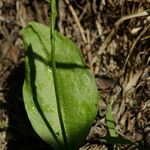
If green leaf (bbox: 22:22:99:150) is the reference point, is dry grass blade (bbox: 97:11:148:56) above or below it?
above

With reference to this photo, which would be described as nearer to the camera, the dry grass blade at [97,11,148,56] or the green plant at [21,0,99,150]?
the green plant at [21,0,99,150]

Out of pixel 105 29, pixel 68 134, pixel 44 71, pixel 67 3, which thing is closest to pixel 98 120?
pixel 68 134

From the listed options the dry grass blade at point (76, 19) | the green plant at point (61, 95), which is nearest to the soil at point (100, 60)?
the dry grass blade at point (76, 19)

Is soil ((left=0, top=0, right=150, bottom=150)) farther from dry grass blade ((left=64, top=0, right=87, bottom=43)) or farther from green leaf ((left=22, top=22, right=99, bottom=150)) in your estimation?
green leaf ((left=22, top=22, right=99, bottom=150))

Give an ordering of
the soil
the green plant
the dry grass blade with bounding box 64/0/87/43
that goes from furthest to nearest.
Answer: the dry grass blade with bounding box 64/0/87/43 < the soil < the green plant

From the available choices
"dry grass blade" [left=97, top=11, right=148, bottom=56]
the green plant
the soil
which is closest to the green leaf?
the green plant

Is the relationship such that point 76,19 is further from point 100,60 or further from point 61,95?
point 61,95
